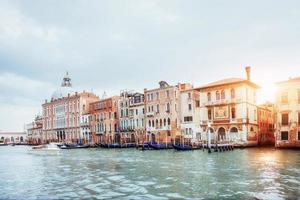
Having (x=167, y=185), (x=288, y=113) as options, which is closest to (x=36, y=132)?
(x=288, y=113)

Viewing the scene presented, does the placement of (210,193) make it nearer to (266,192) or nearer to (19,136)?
(266,192)

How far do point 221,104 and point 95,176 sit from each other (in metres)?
23.5

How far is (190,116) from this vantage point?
40.8 metres

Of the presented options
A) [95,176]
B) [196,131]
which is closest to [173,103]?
[196,131]

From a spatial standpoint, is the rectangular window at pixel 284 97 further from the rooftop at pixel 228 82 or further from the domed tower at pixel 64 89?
the domed tower at pixel 64 89

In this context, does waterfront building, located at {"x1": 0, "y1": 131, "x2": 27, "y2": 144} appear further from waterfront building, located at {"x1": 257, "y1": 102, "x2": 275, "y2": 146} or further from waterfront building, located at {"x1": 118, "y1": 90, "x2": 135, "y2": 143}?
waterfront building, located at {"x1": 257, "y1": 102, "x2": 275, "y2": 146}

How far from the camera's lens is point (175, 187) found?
1191 cm

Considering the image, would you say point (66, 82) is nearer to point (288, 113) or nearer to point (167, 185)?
point (288, 113)

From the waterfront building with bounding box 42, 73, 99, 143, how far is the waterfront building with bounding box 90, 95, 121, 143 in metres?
4.93

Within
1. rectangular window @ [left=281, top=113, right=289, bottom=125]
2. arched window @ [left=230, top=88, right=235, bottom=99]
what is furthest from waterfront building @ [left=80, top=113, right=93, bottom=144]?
rectangular window @ [left=281, top=113, right=289, bottom=125]

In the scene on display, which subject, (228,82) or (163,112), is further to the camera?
(163,112)

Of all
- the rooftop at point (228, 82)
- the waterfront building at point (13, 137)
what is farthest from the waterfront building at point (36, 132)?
the rooftop at point (228, 82)

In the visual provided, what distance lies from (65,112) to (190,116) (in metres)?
34.4

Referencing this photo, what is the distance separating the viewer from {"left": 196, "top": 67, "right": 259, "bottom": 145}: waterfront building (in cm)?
3494
